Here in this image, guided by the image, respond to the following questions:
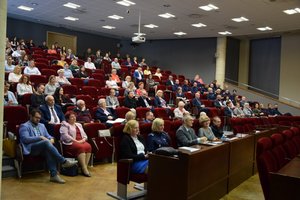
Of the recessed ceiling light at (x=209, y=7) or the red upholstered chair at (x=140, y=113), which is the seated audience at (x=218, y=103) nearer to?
the recessed ceiling light at (x=209, y=7)

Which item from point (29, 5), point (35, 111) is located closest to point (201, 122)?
point (35, 111)

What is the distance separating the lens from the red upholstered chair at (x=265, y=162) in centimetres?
309

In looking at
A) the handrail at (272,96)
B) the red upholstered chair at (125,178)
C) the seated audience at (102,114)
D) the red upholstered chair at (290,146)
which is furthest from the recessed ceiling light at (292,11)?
the red upholstered chair at (125,178)

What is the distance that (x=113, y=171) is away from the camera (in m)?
5.10

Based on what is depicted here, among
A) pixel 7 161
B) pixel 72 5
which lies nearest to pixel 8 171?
pixel 7 161

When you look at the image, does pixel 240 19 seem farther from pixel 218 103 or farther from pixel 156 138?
pixel 156 138

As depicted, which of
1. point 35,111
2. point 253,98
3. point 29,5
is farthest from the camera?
point 253,98

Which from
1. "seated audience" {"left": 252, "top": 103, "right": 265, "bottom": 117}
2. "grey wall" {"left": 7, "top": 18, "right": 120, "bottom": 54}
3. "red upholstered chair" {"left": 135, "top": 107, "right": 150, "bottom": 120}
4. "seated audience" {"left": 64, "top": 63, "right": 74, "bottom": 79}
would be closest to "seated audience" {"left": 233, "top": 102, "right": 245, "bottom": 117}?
"seated audience" {"left": 252, "top": 103, "right": 265, "bottom": 117}

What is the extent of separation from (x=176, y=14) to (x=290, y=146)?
7.84m

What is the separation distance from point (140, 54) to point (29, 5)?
8295mm

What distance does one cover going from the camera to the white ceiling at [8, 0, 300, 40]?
9688mm

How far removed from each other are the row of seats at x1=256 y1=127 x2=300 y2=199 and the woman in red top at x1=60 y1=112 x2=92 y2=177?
254 cm

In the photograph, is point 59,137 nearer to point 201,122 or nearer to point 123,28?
point 201,122

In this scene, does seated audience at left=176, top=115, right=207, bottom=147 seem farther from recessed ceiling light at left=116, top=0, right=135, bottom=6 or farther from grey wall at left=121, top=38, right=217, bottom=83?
grey wall at left=121, top=38, right=217, bottom=83
